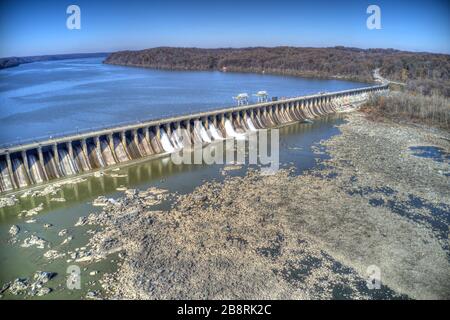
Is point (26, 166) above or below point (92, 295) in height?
above

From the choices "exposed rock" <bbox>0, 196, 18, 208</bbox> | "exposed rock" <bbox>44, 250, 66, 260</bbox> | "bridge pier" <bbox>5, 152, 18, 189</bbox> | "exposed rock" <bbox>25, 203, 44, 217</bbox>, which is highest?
"bridge pier" <bbox>5, 152, 18, 189</bbox>

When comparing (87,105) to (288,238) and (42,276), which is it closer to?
(42,276)

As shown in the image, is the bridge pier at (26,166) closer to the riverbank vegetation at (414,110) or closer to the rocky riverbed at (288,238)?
the rocky riverbed at (288,238)

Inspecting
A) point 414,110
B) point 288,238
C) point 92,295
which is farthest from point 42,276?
point 414,110

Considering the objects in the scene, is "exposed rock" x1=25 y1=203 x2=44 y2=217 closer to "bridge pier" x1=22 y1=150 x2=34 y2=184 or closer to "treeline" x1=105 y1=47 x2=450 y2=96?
"bridge pier" x1=22 y1=150 x2=34 y2=184

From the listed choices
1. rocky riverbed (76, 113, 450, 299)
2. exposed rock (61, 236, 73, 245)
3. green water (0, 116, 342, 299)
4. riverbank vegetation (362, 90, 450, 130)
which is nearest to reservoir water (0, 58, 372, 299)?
green water (0, 116, 342, 299)
